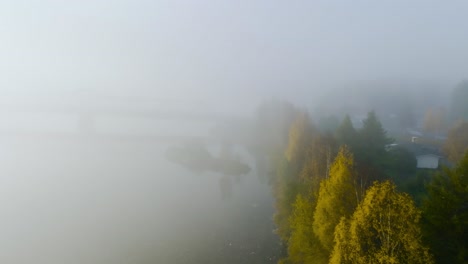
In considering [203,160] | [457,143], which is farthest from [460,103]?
[203,160]

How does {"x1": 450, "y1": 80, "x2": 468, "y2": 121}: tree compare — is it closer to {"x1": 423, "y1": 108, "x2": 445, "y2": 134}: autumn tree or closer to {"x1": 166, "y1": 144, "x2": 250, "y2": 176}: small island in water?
{"x1": 423, "y1": 108, "x2": 445, "y2": 134}: autumn tree

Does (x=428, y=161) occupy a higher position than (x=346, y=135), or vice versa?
(x=346, y=135)

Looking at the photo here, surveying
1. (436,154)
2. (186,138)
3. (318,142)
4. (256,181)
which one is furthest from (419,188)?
(186,138)

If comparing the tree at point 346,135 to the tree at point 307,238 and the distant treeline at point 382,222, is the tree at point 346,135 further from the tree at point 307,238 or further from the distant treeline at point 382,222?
the tree at point 307,238

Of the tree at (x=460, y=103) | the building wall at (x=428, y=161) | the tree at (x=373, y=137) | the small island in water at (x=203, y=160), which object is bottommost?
the small island in water at (x=203, y=160)

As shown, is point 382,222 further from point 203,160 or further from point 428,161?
point 203,160

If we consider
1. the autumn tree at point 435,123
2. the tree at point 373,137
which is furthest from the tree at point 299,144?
the autumn tree at point 435,123

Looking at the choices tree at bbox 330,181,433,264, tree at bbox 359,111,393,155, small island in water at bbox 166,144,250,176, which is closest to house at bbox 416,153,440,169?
tree at bbox 359,111,393,155
